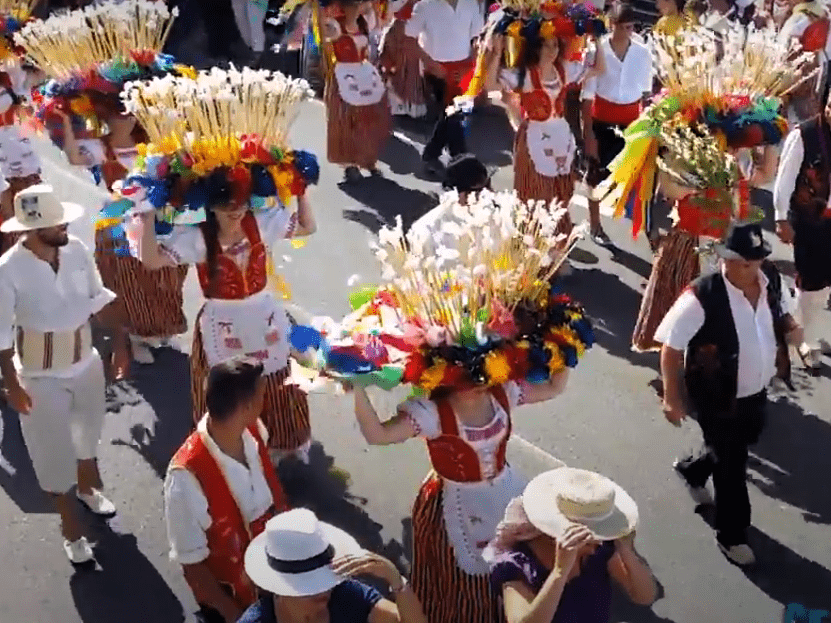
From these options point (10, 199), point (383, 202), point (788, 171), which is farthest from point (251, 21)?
point (788, 171)

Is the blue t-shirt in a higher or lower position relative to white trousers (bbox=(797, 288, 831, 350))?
higher

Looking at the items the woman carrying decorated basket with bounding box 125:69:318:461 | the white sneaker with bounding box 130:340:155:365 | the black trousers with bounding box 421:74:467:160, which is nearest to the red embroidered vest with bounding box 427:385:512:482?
the woman carrying decorated basket with bounding box 125:69:318:461

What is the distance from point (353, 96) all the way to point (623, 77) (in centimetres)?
239

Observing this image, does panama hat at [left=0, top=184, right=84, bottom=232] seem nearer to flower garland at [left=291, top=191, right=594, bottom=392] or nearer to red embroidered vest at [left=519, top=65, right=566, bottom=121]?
flower garland at [left=291, top=191, right=594, bottom=392]

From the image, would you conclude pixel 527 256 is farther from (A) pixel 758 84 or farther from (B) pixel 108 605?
(A) pixel 758 84

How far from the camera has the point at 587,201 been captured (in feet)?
30.5

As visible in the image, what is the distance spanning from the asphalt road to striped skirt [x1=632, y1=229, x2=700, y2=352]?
0.42 meters

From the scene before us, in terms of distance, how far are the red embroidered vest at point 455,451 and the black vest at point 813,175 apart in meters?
3.35

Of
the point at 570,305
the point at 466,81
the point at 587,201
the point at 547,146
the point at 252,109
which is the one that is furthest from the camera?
the point at 587,201

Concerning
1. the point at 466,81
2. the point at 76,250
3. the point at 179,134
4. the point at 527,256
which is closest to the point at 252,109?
the point at 179,134

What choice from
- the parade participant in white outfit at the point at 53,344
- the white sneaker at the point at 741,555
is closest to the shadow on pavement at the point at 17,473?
the parade participant in white outfit at the point at 53,344

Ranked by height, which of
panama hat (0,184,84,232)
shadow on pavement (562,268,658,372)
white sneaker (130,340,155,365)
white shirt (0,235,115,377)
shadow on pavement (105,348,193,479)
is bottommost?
shadow on pavement (105,348,193,479)

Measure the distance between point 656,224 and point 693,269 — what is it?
269cm

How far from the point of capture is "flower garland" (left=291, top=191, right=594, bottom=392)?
3744 millimetres
